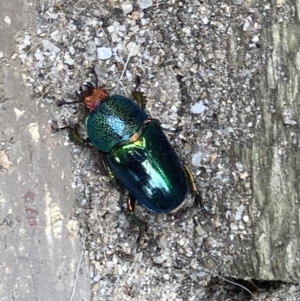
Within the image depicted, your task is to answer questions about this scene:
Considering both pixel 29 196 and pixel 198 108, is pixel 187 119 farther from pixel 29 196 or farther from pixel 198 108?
pixel 29 196

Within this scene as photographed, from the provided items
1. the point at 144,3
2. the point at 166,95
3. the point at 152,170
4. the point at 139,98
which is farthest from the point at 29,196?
the point at 144,3

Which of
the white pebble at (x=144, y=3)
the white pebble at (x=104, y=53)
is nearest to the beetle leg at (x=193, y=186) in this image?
the white pebble at (x=104, y=53)

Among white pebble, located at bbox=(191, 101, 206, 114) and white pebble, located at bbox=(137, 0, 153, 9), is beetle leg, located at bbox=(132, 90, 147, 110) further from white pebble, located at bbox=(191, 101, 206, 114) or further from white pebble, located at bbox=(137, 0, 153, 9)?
white pebble, located at bbox=(137, 0, 153, 9)

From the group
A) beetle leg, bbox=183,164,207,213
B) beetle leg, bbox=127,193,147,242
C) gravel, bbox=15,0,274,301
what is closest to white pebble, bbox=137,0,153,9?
gravel, bbox=15,0,274,301

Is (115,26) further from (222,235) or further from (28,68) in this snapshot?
(222,235)

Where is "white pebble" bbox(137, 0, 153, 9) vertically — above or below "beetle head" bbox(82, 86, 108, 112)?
above

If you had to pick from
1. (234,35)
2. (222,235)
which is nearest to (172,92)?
(234,35)
